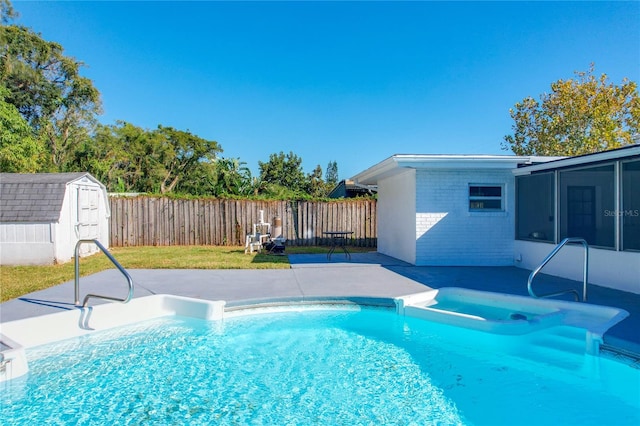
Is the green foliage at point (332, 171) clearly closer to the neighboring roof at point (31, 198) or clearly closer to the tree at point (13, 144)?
the tree at point (13, 144)

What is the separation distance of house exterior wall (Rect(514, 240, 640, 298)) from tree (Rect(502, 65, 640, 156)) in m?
13.7

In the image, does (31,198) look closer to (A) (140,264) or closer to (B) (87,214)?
(B) (87,214)

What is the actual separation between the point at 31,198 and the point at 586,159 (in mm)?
12839

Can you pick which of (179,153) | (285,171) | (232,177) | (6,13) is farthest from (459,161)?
(6,13)

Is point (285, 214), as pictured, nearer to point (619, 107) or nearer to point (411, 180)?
point (411, 180)

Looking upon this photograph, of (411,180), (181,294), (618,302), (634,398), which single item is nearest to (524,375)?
(634,398)

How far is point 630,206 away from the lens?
22.0ft

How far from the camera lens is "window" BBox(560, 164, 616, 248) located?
7062mm

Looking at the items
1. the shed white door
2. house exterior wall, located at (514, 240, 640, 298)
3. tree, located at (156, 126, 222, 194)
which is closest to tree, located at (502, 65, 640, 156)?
house exterior wall, located at (514, 240, 640, 298)

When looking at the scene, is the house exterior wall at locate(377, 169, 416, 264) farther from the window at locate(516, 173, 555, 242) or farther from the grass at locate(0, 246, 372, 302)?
the window at locate(516, 173, 555, 242)

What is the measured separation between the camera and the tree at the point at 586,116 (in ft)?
62.3

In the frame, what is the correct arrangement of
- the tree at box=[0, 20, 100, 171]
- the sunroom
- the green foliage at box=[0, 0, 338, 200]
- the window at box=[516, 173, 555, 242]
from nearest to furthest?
the sunroom → the window at box=[516, 173, 555, 242] → the green foliage at box=[0, 0, 338, 200] → the tree at box=[0, 20, 100, 171]

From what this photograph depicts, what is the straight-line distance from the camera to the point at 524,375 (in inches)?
166

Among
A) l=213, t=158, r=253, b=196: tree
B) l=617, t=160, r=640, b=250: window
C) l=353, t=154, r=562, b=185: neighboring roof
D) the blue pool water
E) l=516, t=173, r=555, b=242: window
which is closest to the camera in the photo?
the blue pool water
